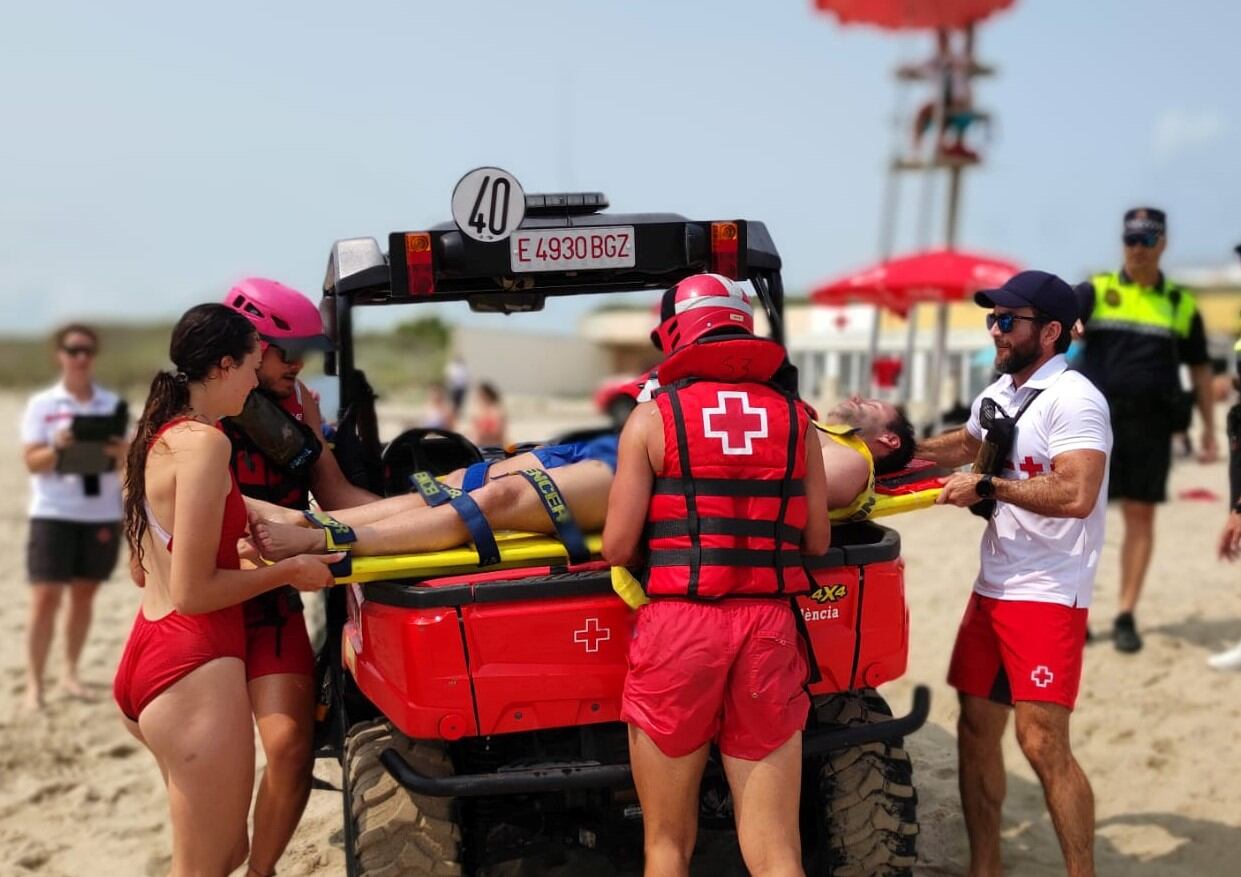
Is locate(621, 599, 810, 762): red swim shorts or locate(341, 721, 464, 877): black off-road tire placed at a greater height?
locate(621, 599, 810, 762): red swim shorts

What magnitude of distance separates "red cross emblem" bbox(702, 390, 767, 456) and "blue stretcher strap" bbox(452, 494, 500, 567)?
0.68 metres

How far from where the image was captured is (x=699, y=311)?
126 inches

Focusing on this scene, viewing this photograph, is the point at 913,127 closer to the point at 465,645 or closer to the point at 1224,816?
the point at 1224,816

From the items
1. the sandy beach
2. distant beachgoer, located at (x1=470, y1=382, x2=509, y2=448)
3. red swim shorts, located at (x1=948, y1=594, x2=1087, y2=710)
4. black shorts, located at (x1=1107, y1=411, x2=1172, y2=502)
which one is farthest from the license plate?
distant beachgoer, located at (x1=470, y1=382, x2=509, y2=448)

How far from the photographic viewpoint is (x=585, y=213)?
4148 millimetres

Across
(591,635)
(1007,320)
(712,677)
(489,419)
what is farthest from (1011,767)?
(489,419)

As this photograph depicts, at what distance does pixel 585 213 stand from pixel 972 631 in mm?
1960

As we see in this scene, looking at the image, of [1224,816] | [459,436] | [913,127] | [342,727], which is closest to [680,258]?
[459,436]

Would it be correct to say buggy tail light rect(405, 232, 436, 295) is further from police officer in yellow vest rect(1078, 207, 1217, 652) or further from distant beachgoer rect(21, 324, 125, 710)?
police officer in yellow vest rect(1078, 207, 1217, 652)

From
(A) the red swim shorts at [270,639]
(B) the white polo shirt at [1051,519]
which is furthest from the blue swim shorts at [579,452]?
(B) the white polo shirt at [1051,519]

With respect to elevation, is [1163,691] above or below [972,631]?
below

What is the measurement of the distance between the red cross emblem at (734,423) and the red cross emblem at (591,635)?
592mm

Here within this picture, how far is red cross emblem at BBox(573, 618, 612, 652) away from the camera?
3205mm

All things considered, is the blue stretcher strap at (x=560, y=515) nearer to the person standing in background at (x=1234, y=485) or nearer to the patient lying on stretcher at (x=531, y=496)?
the patient lying on stretcher at (x=531, y=496)
